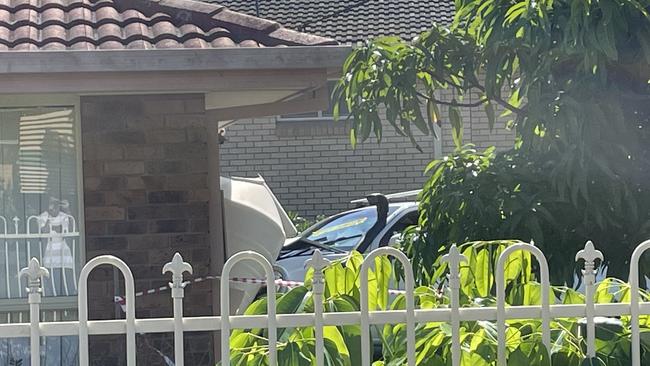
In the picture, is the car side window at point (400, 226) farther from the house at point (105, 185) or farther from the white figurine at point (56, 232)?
the white figurine at point (56, 232)

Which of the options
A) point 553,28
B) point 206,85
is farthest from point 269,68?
point 553,28

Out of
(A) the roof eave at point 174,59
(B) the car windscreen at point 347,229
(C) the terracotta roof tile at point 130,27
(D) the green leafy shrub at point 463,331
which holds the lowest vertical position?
(B) the car windscreen at point 347,229

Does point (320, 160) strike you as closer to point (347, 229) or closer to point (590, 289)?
point (347, 229)

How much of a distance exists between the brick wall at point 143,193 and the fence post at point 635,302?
115 inches

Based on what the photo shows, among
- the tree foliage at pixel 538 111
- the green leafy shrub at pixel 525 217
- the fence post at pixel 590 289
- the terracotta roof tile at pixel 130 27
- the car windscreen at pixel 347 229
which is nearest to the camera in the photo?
the fence post at pixel 590 289

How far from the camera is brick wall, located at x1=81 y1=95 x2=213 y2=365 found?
5742 millimetres

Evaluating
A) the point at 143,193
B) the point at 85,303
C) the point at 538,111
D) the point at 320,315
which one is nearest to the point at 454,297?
the point at 320,315

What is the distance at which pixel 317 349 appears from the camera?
11.0 ft

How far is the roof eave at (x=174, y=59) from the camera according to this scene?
4.97m

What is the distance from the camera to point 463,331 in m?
3.63

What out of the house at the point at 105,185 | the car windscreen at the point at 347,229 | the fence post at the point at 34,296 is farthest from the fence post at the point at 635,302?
the car windscreen at the point at 347,229

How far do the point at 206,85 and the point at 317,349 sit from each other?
2.20 m

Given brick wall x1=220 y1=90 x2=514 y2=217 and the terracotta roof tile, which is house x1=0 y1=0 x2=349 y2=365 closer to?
the terracotta roof tile

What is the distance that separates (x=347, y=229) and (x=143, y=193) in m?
4.52
